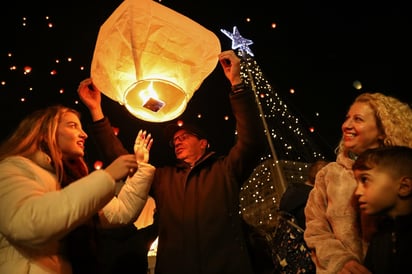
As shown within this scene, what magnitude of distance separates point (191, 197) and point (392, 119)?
1564 mm

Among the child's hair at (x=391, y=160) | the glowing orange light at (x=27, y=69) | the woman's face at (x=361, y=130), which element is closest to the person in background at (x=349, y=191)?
the woman's face at (x=361, y=130)

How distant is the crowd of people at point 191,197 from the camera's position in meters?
1.78

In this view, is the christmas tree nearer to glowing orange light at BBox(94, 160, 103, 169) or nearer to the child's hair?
glowing orange light at BBox(94, 160, 103, 169)

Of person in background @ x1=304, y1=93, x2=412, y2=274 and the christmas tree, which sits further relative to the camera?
the christmas tree

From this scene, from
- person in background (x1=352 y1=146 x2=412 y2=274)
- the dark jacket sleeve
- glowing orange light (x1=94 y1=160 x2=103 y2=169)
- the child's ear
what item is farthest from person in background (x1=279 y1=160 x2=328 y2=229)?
glowing orange light (x1=94 y1=160 x2=103 y2=169)

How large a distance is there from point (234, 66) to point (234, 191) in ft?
3.38

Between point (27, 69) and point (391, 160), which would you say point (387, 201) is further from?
point (27, 69)

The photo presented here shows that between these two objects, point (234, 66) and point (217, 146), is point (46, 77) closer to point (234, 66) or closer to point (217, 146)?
point (234, 66)

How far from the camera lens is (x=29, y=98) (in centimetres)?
508

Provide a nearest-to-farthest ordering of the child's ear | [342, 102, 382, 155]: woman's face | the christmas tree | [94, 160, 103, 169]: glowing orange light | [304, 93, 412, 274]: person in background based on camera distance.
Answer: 1. the child's ear
2. [304, 93, 412, 274]: person in background
3. [342, 102, 382, 155]: woman's face
4. [94, 160, 103, 169]: glowing orange light
5. the christmas tree

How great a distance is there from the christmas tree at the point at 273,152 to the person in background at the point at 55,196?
1088 centimetres

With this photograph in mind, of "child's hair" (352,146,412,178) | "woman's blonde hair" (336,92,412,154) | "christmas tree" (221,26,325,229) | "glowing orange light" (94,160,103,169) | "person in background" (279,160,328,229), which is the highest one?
"woman's blonde hair" (336,92,412,154)

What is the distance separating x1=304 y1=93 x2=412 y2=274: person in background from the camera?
2014 mm

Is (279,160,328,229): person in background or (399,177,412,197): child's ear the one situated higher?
(399,177,412,197): child's ear
